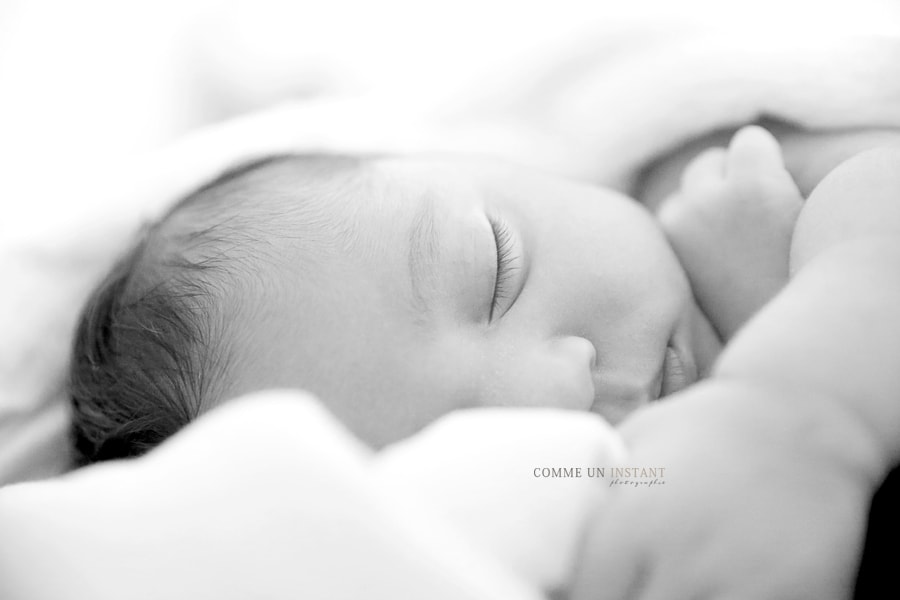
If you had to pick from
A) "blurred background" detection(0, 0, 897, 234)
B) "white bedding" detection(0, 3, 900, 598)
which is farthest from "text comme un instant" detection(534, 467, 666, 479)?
"blurred background" detection(0, 0, 897, 234)

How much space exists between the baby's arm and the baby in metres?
0.18

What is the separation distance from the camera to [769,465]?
55 cm

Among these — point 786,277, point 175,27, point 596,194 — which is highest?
point 175,27

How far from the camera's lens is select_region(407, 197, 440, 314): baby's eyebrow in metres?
0.78

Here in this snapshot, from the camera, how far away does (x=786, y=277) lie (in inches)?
35.3

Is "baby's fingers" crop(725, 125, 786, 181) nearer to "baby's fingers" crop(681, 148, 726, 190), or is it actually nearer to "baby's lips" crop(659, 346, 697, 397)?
"baby's fingers" crop(681, 148, 726, 190)

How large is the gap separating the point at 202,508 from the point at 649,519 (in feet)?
0.98

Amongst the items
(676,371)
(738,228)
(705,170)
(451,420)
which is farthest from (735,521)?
(705,170)

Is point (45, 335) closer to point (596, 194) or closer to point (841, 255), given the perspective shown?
point (596, 194)

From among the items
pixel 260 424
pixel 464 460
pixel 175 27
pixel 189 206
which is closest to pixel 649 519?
pixel 464 460

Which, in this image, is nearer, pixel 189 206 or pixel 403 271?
pixel 403 271

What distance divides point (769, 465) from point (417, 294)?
350 mm

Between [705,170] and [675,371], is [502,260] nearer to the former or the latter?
[675,371]

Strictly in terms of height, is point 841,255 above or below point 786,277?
above
